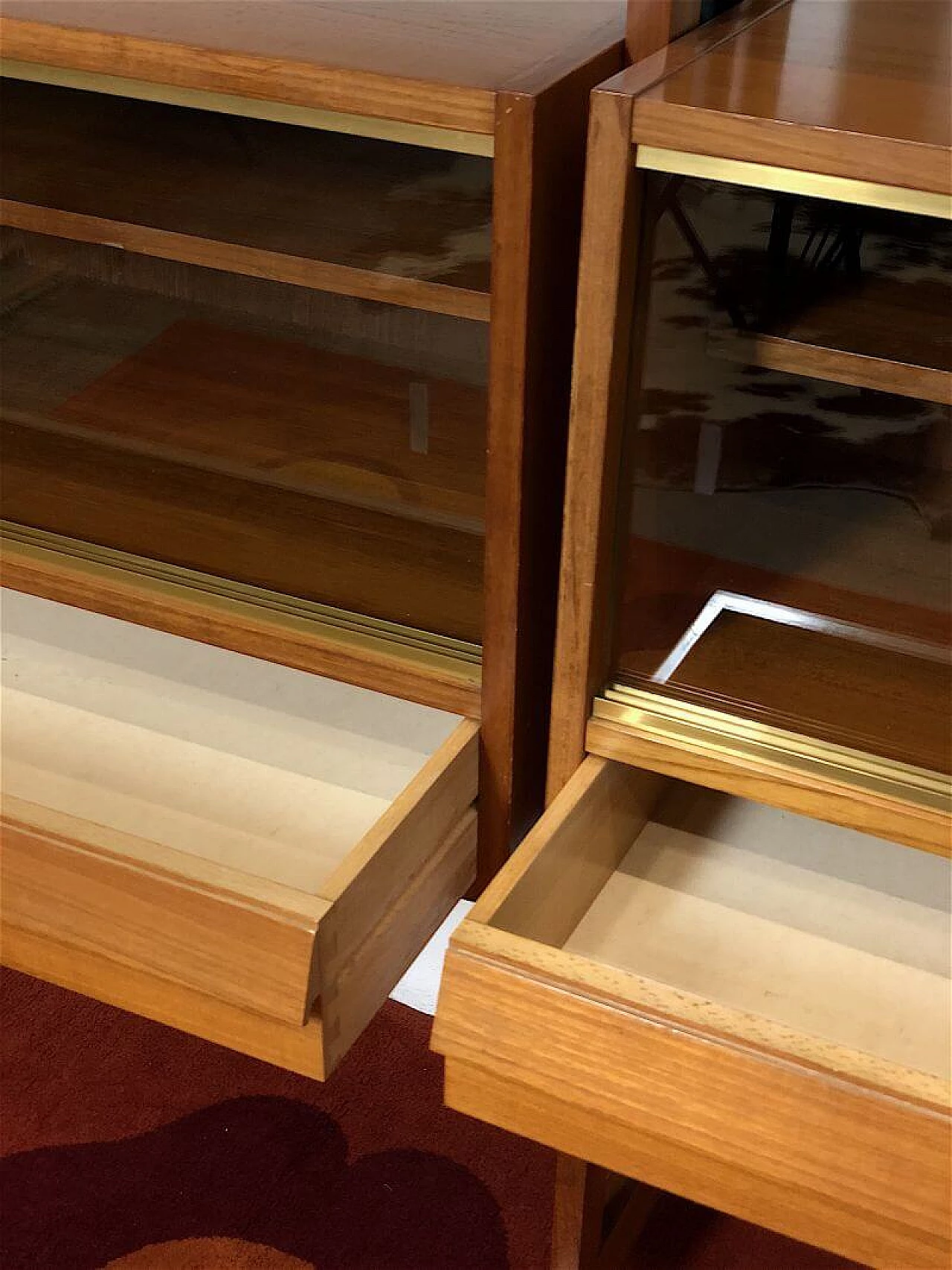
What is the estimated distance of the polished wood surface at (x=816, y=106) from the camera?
67 cm

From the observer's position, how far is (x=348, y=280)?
90 cm

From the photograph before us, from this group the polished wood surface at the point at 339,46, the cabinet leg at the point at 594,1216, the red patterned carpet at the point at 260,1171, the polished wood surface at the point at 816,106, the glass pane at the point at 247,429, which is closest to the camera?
the polished wood surface at the point at 816,106

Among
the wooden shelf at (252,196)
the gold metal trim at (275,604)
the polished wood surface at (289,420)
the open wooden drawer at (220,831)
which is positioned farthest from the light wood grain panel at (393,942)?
the wooden shelf at (252,196)

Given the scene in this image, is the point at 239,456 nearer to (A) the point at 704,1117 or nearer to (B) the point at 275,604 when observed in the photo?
(B) the point at 275,604

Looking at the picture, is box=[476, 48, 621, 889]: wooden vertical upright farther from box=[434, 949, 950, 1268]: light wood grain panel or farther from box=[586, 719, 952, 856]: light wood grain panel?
box=[434, 949, 950, 1268]: light wood grain panel

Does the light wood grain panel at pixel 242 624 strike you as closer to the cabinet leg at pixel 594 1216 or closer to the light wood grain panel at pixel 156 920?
the light wood grain panel at pixel 156 920

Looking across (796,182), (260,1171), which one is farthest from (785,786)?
(260,1171)

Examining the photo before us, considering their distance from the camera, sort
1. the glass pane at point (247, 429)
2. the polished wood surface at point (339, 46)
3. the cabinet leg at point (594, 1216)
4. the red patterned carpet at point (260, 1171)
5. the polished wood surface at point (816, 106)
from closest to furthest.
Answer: the polished wood surface at point (816, 106), the polished wood surface at point (339, 46), the glass pane at point (247, 429), the cabinet leg at point (594, 1216), the red patterned carpet at point (260, 1171)

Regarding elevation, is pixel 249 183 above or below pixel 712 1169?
above

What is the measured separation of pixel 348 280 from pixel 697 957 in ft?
1.58

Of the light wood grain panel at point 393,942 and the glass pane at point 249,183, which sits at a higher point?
the glass pane at point 249,183

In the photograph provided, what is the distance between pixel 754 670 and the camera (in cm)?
90

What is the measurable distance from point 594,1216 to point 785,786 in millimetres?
427

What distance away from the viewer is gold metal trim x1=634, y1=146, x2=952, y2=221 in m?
0.68
